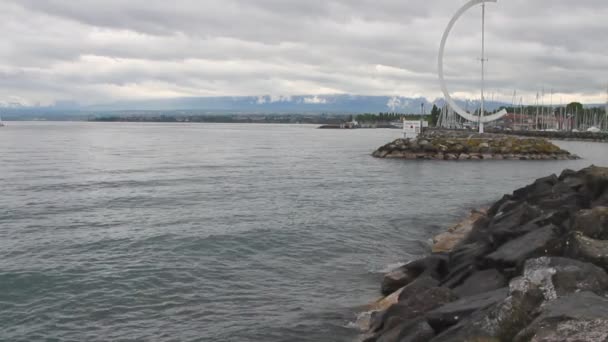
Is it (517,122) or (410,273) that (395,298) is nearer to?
(410,273)

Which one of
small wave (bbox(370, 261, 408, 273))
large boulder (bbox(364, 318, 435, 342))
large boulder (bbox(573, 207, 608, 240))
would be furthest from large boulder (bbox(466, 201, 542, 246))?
large boulder (bbox(364, 318, 435, 342))

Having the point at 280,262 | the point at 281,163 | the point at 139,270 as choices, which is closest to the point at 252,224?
the point at 280,262

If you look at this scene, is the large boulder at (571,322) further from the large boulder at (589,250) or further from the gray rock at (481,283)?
the gray rock at (481,283)

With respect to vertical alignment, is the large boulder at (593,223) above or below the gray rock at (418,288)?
above

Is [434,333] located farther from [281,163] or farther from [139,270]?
[281,163]

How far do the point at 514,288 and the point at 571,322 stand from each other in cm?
129

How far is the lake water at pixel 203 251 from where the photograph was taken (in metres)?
9.56

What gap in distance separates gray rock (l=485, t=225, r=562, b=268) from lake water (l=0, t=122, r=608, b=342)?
8.55 ft

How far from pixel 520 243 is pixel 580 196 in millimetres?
5337

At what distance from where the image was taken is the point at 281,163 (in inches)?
1694

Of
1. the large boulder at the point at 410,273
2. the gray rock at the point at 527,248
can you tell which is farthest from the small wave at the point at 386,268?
the gray rock at the point at 527,248

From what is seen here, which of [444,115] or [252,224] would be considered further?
[444,115]

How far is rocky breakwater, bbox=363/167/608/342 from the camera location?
541cm

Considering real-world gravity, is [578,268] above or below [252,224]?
above
